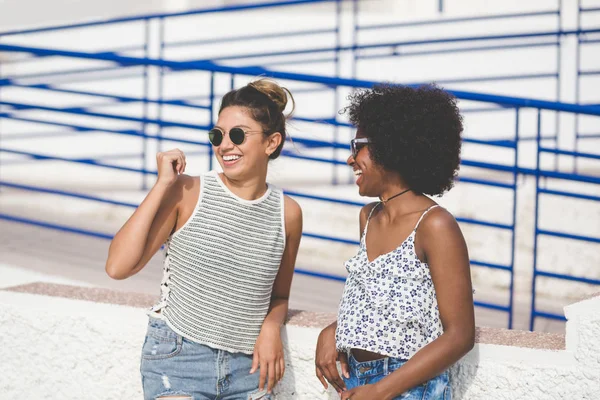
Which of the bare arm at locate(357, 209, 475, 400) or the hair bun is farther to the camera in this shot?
the hair bun

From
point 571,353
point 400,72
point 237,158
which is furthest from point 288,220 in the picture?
point 400,72

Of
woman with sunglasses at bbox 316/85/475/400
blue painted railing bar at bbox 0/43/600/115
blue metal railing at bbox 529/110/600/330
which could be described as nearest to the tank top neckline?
woman with sunglasses at bbox 316/85/475/400

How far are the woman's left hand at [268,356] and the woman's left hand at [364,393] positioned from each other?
38 centimetres

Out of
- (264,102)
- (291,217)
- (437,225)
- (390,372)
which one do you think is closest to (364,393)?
(390,372)

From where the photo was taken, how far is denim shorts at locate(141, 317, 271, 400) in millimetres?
2309

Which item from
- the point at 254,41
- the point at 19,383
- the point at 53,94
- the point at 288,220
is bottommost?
the point at 19,383

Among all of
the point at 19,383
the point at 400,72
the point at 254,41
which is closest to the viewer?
the point at 19,383

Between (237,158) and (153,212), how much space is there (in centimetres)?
31

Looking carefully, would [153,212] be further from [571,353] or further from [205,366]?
[571,353]

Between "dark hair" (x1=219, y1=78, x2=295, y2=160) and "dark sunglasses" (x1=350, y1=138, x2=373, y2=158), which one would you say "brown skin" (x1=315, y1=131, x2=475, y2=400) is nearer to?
"dark sunglasses" (x1=350, y1=138, x2=373, y2=158)

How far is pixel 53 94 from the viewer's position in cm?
831

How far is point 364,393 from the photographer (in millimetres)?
2018

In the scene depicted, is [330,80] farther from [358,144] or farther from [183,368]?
[183,368]

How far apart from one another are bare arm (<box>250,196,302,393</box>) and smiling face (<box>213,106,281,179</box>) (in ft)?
0.66
